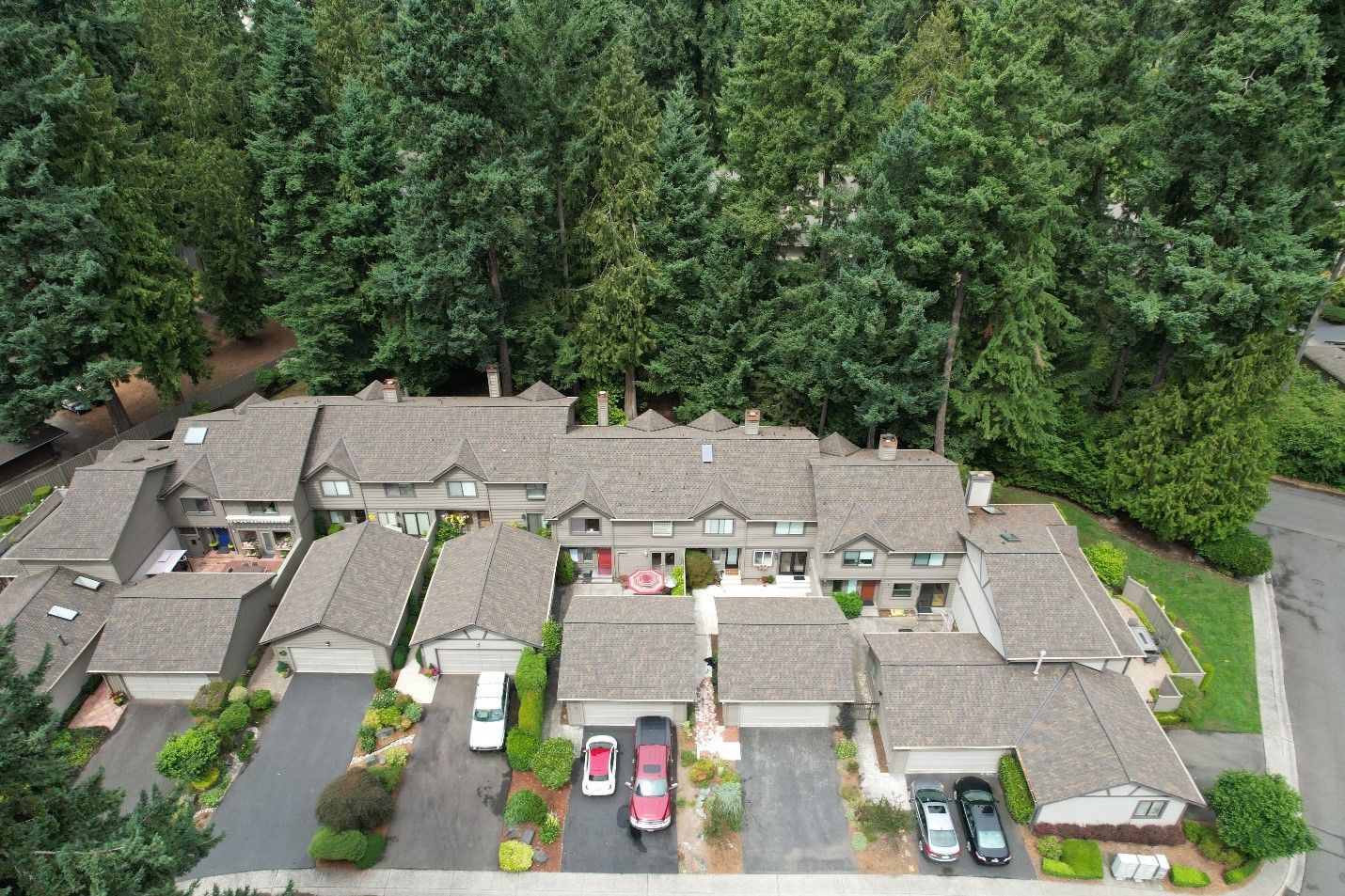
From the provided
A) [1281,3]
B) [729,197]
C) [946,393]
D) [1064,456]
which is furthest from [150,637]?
[1281,3]

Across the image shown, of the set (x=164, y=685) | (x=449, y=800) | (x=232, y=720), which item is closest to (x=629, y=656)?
(x=449, y=800)

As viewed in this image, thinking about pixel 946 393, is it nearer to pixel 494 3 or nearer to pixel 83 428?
pixel 494 3

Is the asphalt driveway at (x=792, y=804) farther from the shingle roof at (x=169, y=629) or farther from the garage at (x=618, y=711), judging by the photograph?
the shingle roof at (x=169, y=629)

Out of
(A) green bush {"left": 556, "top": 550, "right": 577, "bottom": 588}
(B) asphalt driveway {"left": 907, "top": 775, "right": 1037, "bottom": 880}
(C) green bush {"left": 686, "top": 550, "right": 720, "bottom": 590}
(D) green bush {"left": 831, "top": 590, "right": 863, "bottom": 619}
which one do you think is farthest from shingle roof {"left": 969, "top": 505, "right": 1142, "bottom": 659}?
(A) green bush {"left": 556, "top": 550, "right": 577, "bottom": 588}

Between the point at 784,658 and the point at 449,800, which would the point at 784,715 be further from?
the point at 449,800

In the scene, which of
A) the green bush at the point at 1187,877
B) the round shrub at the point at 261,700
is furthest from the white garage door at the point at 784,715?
the round shrub at the point at 261,700

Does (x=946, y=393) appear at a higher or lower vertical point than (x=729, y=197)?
lower

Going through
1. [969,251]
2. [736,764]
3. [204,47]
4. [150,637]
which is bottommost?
[736,764]
